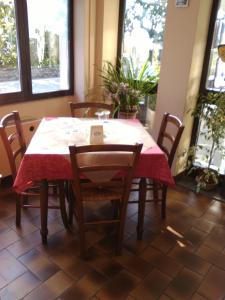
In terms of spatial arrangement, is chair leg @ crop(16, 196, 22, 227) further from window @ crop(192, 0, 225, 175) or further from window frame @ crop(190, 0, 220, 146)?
window frame @ crop(190, 0, 220, 146)

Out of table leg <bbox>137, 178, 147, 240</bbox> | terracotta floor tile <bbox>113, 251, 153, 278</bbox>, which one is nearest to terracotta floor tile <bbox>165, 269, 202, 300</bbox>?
terracotta floor tile <bbox>113, 251, 153, 278</bbox>

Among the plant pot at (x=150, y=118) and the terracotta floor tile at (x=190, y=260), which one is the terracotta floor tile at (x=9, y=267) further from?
the plant pot at (x=150, y=118)

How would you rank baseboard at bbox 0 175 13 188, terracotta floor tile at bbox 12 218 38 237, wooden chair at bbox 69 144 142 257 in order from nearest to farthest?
wooden chair at bbox 69 144 142 257
terracotta floor tile at bbox 12 218 38 237
baseboard at bbox 0 175 13 188

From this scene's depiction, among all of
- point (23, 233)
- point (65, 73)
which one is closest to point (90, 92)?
point (65, 73)

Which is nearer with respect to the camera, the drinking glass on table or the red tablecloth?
the red tablecloth

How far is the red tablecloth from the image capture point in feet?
5.71

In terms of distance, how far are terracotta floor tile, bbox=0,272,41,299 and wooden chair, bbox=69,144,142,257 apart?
1.18ft

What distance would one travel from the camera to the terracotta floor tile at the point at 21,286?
5.37ft

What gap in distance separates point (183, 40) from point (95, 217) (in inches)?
71.0

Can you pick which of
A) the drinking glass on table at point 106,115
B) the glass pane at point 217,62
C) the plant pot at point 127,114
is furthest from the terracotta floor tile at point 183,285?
the glass pane at point 217,62

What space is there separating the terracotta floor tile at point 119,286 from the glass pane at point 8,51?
202 centimetres

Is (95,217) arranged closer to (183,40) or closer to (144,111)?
(144,111)

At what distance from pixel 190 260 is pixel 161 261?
212mm

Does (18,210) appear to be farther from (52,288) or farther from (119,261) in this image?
(119,261)
